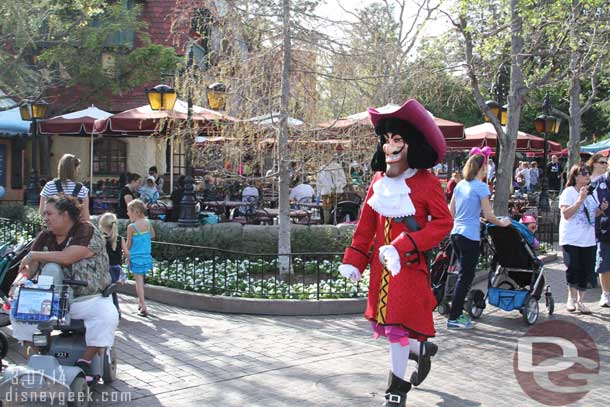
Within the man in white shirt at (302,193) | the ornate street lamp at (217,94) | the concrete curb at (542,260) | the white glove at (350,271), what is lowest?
the concrete curb at (542,260)

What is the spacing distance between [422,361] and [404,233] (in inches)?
42.9

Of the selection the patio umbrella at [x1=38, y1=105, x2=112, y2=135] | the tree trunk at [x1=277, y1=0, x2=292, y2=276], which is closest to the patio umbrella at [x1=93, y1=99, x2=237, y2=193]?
the patio umbrella at [x1=38, y1=105, x2=112, y2=135]

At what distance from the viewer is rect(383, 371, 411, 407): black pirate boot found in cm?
498

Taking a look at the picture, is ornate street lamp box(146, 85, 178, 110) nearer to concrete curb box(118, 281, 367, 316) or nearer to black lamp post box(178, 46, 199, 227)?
black lamp post box(178, 46, 199, 227)

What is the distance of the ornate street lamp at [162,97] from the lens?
38.8 ft

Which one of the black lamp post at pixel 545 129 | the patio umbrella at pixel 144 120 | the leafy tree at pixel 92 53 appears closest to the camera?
the patio umbrella at pixel 144 120

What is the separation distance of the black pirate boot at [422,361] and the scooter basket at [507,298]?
268cm

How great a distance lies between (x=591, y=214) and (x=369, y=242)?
→ 13.6 ft

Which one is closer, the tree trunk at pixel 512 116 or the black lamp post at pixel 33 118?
the tree trunk at pixel 512 116

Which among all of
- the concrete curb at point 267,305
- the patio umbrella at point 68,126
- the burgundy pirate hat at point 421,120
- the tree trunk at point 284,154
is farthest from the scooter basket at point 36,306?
the patio umbrella at point 68,126

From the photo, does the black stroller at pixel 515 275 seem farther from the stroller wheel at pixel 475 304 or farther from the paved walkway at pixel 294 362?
the paved walkway at pixel 294 362

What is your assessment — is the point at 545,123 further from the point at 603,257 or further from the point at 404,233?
the point at 404,233

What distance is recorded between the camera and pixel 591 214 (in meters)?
8.41

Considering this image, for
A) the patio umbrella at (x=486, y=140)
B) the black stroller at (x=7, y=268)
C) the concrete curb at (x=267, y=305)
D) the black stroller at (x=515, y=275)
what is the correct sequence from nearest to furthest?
the black stroller at (x=7, y=268) < the black stroller at (x=515, y=275) < the concrete curb at (x=267, y=305) < the patio umbrella at (x=486, y=140)
